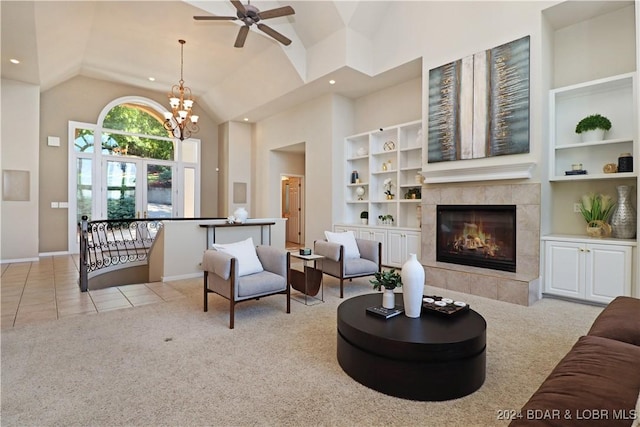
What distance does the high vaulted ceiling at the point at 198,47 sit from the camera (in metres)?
5.53

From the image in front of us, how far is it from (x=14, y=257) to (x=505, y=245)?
30.8ft

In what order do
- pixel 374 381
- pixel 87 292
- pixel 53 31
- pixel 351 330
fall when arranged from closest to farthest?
pixel 374 381
pixel 351 330
pixel 87 292
pixel 53 31

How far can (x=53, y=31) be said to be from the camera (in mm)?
5445

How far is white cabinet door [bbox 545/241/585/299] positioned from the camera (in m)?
4.22

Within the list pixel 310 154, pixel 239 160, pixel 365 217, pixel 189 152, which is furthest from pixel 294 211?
pixel 365 217

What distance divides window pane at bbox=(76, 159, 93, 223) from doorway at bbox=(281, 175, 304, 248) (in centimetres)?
515

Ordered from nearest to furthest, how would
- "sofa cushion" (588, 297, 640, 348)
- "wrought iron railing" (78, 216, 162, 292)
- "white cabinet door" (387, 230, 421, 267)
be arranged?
"sofa cushion" (588, 297, 640, 348) → "wrought iron railing" (78, 216, 162, 292) → "white cabinet door" (387, 230, 421, 267)

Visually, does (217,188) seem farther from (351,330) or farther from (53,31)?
(351,330)

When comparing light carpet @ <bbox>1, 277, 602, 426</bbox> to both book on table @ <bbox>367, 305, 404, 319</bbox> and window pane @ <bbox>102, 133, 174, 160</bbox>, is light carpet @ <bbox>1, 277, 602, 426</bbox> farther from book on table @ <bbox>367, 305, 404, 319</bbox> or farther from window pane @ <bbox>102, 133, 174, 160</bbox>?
window pane @ <bbox>102, 133, 174, 160</bbox>

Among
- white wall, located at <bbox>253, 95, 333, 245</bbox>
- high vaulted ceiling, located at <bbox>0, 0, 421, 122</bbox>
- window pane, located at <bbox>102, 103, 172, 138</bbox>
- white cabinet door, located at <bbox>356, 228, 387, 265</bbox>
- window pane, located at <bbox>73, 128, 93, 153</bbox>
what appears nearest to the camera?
high vaulted ceiling, located at <bbox>0, 0, 421, 122</bbox>

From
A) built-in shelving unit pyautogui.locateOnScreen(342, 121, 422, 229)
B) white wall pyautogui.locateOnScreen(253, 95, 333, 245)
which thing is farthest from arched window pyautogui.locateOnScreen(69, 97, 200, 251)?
built-in shelving unit pyautogui.locateOnScreen(342, 121, 422, 229)

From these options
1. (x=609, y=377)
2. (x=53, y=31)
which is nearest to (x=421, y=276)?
(x=609, y=377)

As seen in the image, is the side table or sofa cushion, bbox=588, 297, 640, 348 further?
the side table

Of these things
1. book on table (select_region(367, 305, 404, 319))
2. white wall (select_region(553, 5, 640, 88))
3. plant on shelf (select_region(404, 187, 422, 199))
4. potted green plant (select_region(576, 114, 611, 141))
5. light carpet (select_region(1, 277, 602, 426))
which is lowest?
light carpet (select_region(1, 277, 602, 426))
